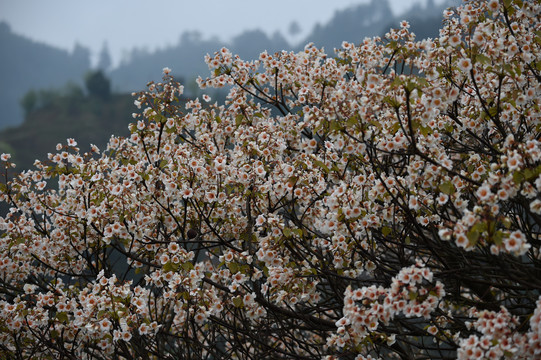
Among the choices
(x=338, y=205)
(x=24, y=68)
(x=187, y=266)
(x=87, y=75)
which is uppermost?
(x=24, y=68)

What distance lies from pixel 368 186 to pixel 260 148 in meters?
1.23

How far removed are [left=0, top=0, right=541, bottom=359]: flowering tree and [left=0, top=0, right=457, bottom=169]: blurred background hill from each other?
1982 inches

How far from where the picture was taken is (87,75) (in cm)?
7869

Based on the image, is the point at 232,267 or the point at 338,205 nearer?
the point at 338,205

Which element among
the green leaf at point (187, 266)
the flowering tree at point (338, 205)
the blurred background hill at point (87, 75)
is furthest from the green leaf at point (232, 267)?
the blurred background hill at point (87, 75)

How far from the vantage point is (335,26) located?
142m

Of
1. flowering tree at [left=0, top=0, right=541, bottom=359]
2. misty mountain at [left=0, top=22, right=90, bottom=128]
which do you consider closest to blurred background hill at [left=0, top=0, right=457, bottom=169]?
misty mountain at [left=0, top=22, right=90, bottom=128]

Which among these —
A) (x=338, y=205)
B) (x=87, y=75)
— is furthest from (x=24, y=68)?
(x=338, y=205)

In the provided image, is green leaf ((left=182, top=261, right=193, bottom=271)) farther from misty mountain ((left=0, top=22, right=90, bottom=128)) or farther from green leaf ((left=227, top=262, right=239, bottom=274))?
misty mountain ((left=0, top=22, right=90, bottom=128))

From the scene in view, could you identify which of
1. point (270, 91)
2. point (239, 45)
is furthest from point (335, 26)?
point (270, 91)

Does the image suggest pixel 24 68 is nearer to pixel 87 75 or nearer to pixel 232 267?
pixel 87 75

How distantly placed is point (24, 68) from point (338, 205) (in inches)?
6505

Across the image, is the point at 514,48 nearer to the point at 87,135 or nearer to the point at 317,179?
the point at 317,179

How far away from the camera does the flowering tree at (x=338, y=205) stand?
144 inches
